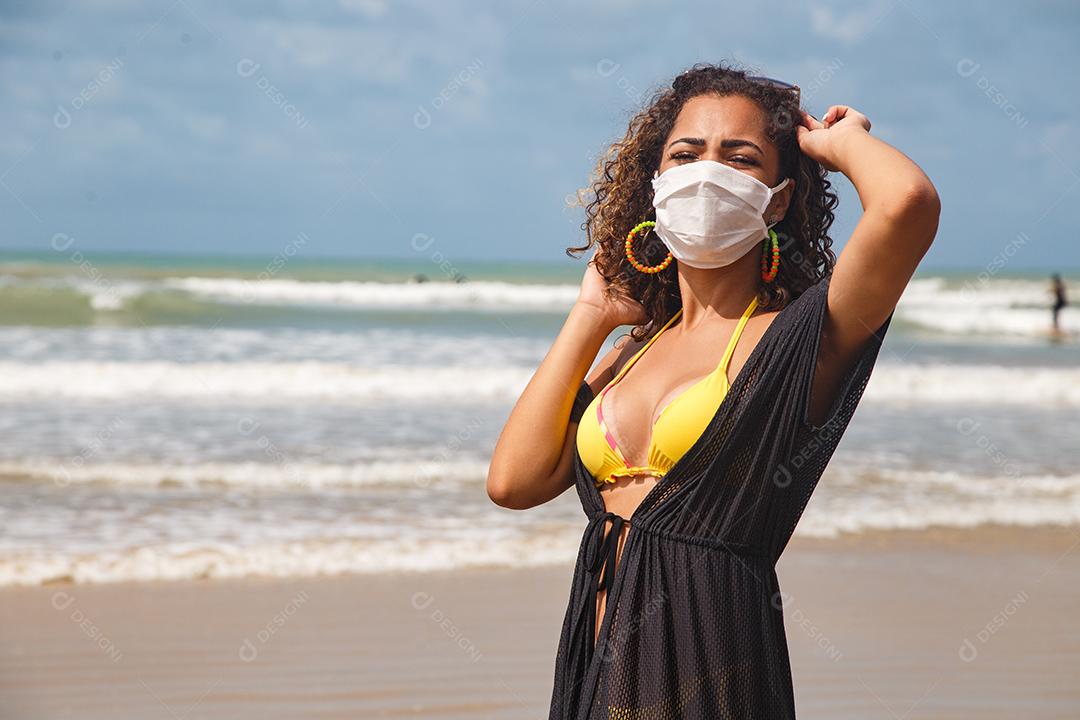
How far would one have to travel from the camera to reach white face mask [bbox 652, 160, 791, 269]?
6.56 feet

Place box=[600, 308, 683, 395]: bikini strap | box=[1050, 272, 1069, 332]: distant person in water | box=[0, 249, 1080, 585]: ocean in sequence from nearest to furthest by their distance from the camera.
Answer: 1. box=[600, 308, 683, 395]: bikini strap
2. box=[0, 249, 1080, 585]: ocean
3. box=[1050, 272, 1069, 332]: distant person in water

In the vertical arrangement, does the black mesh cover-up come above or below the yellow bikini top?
below

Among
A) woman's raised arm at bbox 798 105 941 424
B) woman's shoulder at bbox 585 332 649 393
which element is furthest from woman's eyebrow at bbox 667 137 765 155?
woman's shoulder at bbox 585 332 649 393

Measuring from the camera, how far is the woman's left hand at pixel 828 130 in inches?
75.9

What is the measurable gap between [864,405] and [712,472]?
11144mm

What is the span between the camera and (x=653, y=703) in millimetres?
1841

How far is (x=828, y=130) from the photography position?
1963 millimetres

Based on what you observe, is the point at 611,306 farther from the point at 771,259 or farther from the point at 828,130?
the point at 828,130

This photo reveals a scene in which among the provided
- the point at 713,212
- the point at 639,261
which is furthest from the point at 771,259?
the point at 639,261

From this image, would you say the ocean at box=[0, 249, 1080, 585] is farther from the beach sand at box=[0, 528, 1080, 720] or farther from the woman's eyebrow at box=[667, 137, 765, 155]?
the woman's eyebrow at box=[667, 137, 765, 155]

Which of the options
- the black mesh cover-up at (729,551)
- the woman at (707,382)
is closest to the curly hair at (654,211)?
the woman at (707,382)

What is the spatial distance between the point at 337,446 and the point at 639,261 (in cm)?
750

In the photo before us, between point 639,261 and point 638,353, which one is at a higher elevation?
point 639,261

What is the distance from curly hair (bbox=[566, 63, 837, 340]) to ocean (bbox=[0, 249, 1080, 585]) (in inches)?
160
